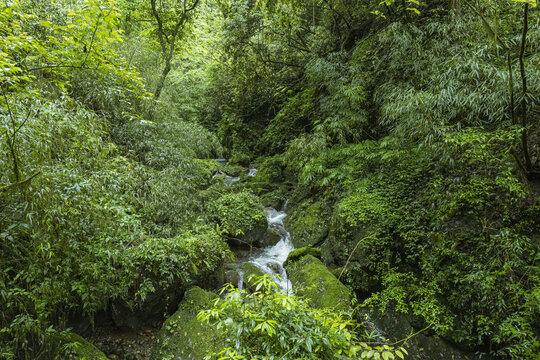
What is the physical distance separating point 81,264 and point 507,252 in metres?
5.78

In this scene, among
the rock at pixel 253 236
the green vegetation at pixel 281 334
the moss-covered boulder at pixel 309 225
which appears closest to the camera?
the green vegetation at pixel 281 334

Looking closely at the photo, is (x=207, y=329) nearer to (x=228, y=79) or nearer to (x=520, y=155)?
(x=520, y=155)

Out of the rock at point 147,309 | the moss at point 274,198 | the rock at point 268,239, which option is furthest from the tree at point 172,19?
the rock at point 147,309

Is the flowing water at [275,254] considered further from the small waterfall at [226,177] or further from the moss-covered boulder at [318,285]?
the small waterfall at [226,177]

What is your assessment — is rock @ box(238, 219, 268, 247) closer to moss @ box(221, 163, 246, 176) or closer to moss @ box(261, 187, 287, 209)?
moss @ box(261, 187, 287, 209)

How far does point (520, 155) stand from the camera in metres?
4.24

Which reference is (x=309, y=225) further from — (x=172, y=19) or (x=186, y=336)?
(x=172, y=19)

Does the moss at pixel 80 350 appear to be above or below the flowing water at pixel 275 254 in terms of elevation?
above

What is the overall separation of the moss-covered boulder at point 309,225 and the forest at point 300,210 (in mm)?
58

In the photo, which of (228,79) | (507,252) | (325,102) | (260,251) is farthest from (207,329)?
(228,79)

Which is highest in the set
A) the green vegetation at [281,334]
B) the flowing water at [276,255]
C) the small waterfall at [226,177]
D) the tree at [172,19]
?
the tree at [172,19]

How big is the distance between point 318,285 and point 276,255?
2505mm

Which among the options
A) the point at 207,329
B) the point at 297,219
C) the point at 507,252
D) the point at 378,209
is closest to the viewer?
the point at 507,252

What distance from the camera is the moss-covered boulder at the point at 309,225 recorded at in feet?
23.2
